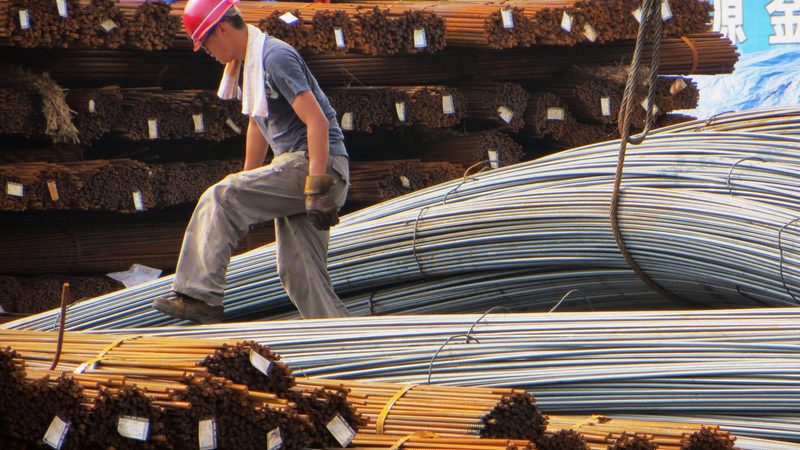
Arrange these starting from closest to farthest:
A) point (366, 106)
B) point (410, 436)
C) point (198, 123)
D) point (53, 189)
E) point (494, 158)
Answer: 1. point (410, 436)
2. point (53, 189)
3. point (198, 123)
4. point (366, 106)
5. point (494, 158)

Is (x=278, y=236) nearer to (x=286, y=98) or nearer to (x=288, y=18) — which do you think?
(x=286, y=98)

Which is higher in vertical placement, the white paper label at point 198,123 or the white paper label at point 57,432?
the white paper label at point 198,123

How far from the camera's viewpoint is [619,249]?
5.11 metres

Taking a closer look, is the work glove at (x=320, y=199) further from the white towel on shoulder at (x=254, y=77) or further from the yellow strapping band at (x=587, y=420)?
the yellow strapping band at (x=587, y=420)

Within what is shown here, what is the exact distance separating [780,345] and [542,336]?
2.60ft

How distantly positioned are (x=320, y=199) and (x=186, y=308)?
0.71 m

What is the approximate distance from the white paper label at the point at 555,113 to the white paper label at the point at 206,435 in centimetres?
538

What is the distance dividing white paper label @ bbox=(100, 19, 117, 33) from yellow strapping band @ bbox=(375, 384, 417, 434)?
3850 millimetres

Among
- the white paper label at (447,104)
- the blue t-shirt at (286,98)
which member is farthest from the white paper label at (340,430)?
the white paper label at (447,104)

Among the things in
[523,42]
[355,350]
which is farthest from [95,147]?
[355,350]

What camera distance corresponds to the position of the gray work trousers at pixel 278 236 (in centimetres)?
Answer: 502

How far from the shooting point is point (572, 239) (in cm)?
523

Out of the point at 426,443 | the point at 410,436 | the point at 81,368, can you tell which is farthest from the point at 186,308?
the point at 426,443

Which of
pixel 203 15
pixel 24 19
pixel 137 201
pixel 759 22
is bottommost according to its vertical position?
pixel 137 201
